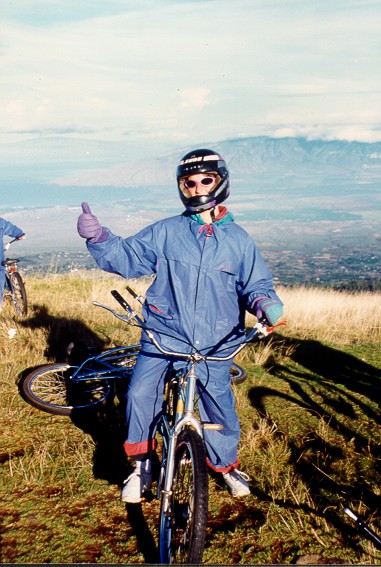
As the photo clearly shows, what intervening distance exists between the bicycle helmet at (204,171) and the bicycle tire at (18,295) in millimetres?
6292

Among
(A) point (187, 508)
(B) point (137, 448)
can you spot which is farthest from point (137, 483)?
(A) point (187, 508)

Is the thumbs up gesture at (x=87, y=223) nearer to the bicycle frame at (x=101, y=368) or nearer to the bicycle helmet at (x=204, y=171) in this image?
the bicycle helmet at (x=204, y=171)

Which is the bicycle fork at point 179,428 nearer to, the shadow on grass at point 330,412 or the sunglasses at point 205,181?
the shadow on grass at point 330,412

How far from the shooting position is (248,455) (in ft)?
15.0

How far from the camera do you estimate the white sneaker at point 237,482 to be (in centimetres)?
394

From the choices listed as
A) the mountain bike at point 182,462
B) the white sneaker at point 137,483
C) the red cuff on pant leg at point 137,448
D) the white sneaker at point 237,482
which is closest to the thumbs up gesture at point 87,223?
the mountain bike at point 182,462

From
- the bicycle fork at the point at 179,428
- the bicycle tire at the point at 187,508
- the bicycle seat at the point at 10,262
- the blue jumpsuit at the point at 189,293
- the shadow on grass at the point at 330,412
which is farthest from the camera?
the bicycle seat at the point at 10,262

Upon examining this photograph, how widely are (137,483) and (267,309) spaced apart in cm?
158

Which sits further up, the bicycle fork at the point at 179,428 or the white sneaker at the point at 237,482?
the bicycle fork at the point at 179,428

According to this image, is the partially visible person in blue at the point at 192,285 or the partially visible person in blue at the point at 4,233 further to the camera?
the partially visible person in blue at the point at 4,233

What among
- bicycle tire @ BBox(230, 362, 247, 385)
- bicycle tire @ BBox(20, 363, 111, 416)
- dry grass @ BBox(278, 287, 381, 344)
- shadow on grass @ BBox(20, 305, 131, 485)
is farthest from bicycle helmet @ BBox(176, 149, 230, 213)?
dry grass @ BBox(278, 287, 381, 344)

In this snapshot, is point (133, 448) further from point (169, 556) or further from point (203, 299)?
point (203, 299)

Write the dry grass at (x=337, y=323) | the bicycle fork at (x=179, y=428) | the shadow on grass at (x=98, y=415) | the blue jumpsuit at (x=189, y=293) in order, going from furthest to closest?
1. the dry grass at (x=337, y=323)
2. the shadow on grass at (x=98, y=415)
3. the blue jumpsuit at (x=189, y=293)
4. the bicycle fork at (x=179, y=428)

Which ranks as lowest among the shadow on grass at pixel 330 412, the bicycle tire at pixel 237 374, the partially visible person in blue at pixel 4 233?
the shadow on grass at pixel 330 412
